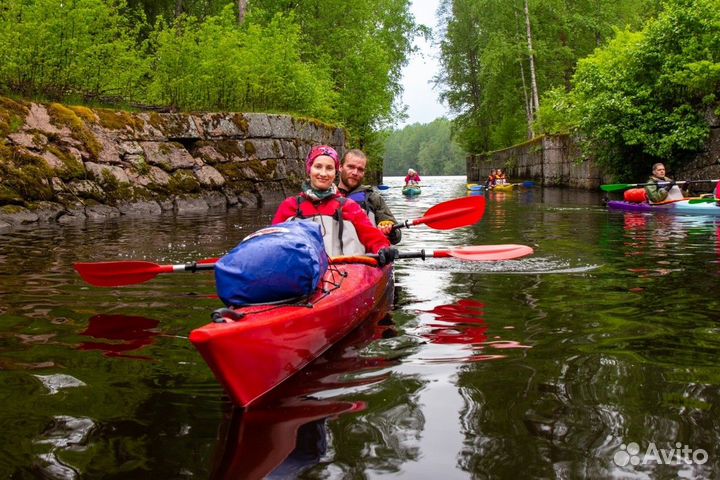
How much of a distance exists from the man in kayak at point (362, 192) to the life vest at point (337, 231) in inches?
41.7

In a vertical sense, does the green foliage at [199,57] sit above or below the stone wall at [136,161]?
above

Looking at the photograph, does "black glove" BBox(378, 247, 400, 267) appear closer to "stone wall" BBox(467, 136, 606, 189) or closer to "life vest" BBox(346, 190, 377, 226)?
"life vest" BBox(346, 190, 377, 226)

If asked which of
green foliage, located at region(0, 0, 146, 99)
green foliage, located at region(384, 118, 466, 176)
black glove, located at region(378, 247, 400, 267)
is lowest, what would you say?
black glove, located at region(378, 247, 400, 267)

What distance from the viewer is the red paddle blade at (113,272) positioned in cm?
470

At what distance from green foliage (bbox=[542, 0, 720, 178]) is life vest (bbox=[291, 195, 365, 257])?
12.8 meters

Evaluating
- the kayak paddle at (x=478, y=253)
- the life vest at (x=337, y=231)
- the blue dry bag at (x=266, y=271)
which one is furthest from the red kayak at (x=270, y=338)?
the kayak paddle at (x=478, y=253)

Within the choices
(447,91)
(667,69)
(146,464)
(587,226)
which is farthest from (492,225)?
(447,91)

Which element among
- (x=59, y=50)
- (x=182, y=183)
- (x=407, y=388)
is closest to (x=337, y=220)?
(x=407, y=388)

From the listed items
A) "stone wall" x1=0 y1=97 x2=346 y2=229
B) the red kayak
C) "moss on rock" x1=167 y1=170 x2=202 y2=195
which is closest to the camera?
the red kayak

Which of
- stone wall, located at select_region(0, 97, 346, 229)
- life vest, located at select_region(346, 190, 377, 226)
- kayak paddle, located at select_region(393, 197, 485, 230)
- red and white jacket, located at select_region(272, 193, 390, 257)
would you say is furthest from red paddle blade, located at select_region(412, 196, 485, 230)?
stone wall, located at select_region(0, 97, 346, 229)

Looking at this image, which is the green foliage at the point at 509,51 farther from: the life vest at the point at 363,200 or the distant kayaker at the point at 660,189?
the life vest at the point at 363,200

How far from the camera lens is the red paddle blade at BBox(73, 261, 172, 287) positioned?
4.70 metres

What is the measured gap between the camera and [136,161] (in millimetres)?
14523

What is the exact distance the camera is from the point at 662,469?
218 centimetres
